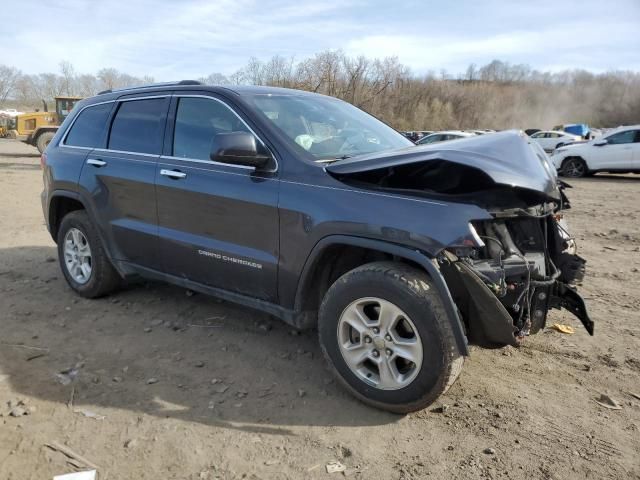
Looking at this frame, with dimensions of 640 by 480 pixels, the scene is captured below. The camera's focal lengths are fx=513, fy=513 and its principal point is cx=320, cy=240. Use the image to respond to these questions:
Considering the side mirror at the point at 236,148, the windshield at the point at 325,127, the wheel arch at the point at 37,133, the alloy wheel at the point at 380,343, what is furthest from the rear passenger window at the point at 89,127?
the wheel arch at the point at 37,133

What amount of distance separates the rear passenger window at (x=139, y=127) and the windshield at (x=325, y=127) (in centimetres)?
93

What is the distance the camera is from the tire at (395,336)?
272 centimetres

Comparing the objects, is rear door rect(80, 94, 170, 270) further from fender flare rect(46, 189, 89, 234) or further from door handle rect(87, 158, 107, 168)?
fender flare rect(46, 189, 89, 234)

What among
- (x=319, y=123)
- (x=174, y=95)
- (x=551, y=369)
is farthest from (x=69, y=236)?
(x=551, y=369)

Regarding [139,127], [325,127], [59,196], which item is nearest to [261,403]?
[325,127]

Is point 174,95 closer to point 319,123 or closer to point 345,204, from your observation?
point 319,123

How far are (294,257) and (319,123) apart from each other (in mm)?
1136

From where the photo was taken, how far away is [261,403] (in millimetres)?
3133

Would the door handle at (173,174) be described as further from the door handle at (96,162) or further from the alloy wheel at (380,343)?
the alloy wheel at (380,343)

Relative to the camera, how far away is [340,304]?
9.86ft

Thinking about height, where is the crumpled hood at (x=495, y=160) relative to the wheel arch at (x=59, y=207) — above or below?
above

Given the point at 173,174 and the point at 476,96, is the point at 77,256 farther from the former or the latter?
the point at 476,96

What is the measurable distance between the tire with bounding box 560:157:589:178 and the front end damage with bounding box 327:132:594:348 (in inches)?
651

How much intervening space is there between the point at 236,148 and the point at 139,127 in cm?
156
